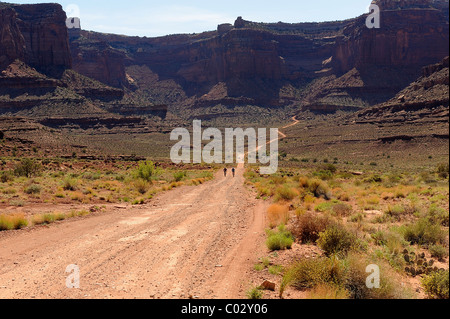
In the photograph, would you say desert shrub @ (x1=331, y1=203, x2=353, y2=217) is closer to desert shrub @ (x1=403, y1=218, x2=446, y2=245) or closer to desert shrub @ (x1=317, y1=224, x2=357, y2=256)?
desert shrub @ (x1=403, y1=218, x2=446, y2=245)

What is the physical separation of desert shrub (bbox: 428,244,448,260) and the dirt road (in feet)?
15.3

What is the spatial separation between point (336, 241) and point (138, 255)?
18.9 ft

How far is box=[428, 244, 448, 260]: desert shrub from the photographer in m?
9.15

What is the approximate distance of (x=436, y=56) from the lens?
453 ft

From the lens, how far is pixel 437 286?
22.9 feet

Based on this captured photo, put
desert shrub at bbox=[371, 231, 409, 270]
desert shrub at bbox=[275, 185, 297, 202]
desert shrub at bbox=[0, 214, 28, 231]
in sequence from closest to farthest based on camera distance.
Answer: desert shrub at bbox=[371, 231, 409, 270], desert shrub at bbox=[0, 214, 28, 231], desert shrub at bbox=[275, 185, 297, 202]

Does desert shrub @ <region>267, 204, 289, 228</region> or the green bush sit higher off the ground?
desert shrub @ <region>267, 204, 289, 228</region>

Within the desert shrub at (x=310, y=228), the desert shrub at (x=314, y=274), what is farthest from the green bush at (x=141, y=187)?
the desert shrub at (x=314, y=274)

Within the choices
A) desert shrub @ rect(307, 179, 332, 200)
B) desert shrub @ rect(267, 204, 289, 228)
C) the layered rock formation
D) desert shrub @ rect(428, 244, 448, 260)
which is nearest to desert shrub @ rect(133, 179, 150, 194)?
desert shrub @ rect(307, 179, 332, 200)

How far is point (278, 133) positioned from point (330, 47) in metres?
99.9

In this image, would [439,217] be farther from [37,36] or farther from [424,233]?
[37,36]

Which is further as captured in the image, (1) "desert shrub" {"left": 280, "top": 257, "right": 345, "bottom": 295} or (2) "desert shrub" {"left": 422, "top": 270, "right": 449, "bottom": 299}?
(1) "desert shrub" {"left": 280, "top": 257, "right": 345, "bottom": 295}
